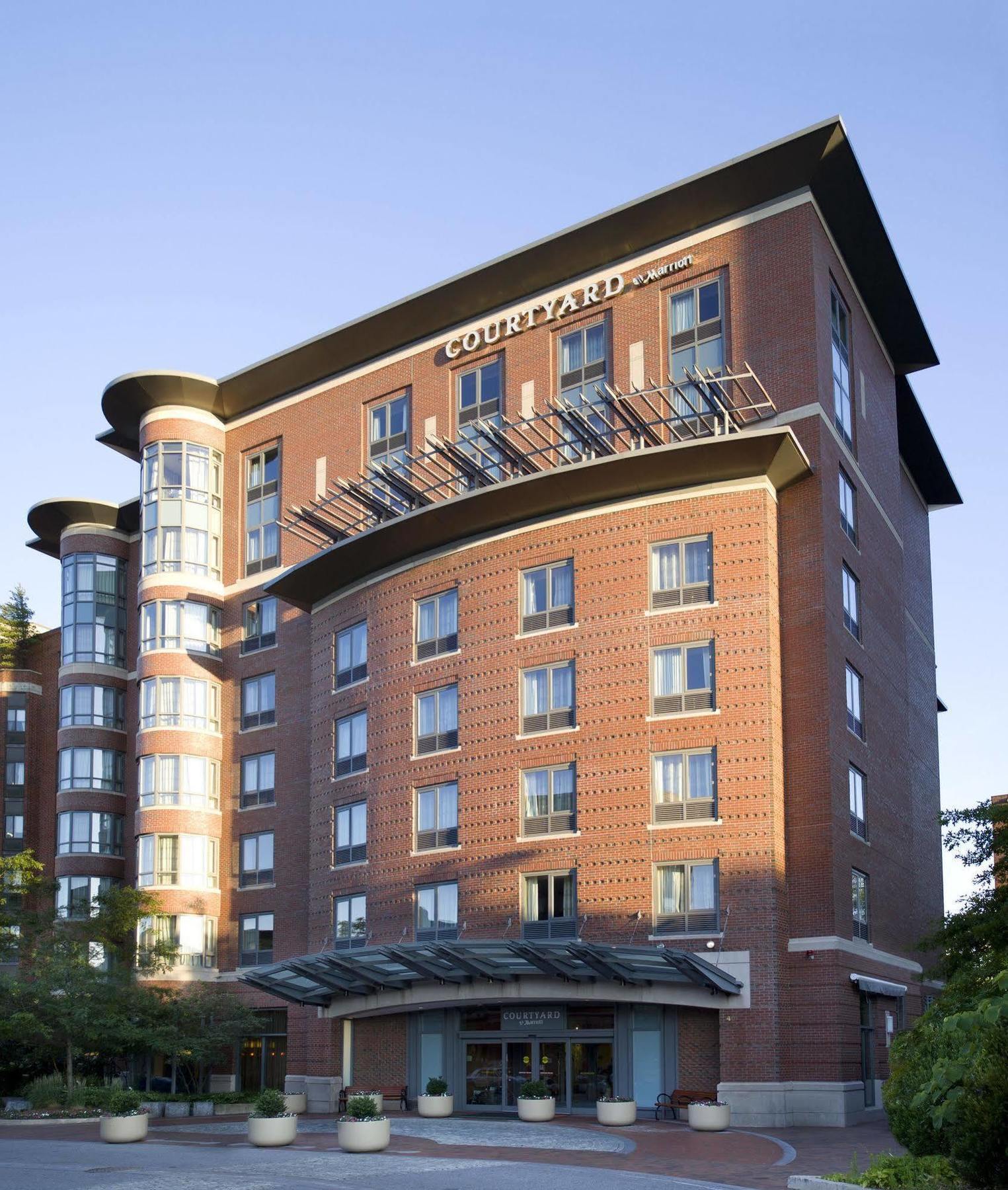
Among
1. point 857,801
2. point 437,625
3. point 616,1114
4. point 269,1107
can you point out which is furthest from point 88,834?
point 857,801

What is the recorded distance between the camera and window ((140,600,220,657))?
5434 centimetres

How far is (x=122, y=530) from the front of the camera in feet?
202

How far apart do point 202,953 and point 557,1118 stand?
19778 mm

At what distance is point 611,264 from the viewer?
148ft

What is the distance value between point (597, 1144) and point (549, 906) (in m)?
9.78

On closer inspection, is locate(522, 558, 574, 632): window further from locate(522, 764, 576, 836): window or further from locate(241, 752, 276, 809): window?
locate(241, 752, 276, 809): window

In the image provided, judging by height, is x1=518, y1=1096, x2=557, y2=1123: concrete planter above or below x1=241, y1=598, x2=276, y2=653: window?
below

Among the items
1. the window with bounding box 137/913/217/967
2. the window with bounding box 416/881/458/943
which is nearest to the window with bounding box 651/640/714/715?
the window with bounding box 416/881/458/943

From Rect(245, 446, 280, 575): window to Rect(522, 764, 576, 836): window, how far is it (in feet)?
57.6

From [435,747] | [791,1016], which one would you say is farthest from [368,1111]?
[435,747]

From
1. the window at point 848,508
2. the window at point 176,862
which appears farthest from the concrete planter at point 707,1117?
the window at point 176,862

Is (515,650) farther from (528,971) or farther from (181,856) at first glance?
(181,856)

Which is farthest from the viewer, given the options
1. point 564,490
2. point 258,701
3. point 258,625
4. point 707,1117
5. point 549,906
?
point 258,625

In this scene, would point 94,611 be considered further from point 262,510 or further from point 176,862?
point 176,862
